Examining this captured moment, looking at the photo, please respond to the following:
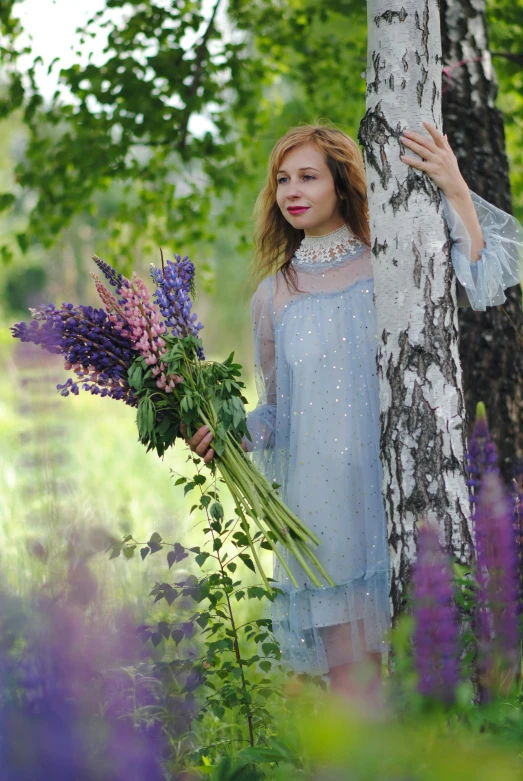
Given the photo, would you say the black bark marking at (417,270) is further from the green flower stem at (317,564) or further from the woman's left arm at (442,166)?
the green flower stem at (317,564)

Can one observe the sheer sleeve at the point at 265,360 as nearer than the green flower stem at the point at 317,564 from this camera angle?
No

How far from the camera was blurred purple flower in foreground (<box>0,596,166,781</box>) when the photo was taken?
1292 millimetres

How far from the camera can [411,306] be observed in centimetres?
217

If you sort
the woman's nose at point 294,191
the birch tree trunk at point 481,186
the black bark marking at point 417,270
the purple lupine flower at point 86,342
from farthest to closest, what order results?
the birch tree trunk at point 481,186 < the woman's nose at point 294,191 < the purple lupine flower at point 86,342 < the black bark marking at point 417,270

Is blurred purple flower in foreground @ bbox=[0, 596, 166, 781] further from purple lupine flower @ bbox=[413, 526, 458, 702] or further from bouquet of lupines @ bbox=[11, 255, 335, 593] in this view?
bouquet of lupines @ bbox=[11, 255, 335, 593]

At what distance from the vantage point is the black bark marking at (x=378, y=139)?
221 centimetres

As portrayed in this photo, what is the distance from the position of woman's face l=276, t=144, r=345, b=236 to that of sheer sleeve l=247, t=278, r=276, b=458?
28 cm

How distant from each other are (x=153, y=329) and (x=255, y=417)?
0.60 meters

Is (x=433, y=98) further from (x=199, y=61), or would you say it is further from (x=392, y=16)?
(x=199, y=61)

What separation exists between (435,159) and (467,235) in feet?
0.78

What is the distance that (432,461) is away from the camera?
2135 millimetres

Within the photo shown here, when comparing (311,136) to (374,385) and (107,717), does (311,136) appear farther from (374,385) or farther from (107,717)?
(107,717)

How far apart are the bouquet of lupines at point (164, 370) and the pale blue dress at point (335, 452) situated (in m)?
0.14

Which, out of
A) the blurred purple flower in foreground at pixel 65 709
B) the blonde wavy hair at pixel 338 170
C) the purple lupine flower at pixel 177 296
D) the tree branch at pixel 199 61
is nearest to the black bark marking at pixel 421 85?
the blonde wavy hair at pixel 338 170
